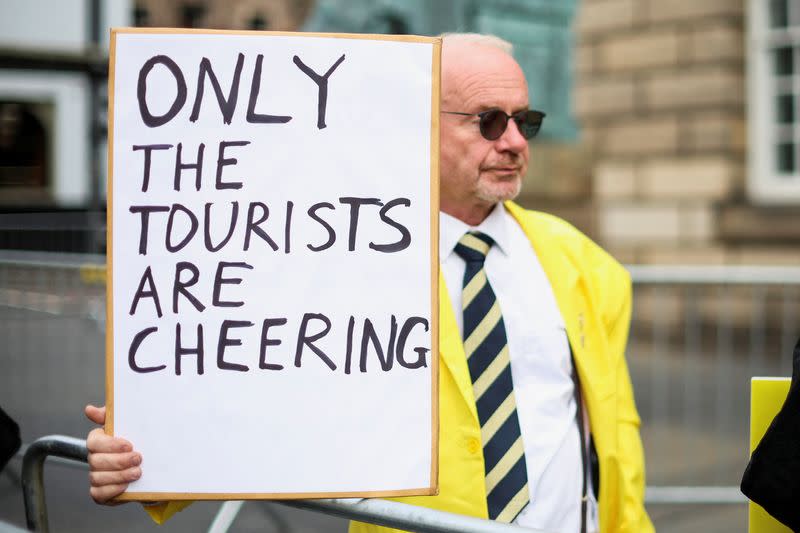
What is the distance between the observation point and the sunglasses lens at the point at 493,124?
220 centimetres

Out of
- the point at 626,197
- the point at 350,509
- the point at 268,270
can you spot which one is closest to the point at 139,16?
the point at 626,197

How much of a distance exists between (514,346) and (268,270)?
0.74 m

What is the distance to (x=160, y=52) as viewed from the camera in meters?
1.64

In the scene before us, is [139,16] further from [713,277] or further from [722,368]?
[713,277]

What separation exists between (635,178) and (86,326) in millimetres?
6898

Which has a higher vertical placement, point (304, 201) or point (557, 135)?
point (557, 135)

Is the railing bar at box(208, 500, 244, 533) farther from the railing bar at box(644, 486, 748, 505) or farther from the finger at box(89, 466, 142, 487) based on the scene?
the railing bar at box(644, 486, 748, 505)

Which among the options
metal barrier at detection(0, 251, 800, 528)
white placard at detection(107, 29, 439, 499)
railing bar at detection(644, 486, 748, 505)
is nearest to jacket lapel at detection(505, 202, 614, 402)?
white placard at detection(107, 29, 439, 499)

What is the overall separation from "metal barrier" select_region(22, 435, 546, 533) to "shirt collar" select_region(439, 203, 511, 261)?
0.72 metres

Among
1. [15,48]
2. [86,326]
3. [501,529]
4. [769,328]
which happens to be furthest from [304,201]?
[15,48]

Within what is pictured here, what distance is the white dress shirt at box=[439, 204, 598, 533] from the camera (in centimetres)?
216

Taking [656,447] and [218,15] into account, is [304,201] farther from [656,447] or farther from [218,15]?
[218,15]

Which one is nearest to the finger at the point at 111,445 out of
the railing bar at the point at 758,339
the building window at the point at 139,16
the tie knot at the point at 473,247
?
the tie knot at the point at 473,247

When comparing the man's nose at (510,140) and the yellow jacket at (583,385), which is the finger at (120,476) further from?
the man's nose at (510,140)
